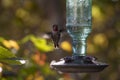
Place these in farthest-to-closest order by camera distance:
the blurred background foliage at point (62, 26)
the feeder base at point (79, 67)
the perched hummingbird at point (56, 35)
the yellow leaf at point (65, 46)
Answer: the blurred background foliage at point (62, 26) < the yellow leaf at point (65, 46) < the perched hummingbird at point (56, 35) < the feeder base at point (79, 67)

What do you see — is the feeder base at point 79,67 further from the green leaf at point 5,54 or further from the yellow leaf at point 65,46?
the yellow leaf at point 65,46

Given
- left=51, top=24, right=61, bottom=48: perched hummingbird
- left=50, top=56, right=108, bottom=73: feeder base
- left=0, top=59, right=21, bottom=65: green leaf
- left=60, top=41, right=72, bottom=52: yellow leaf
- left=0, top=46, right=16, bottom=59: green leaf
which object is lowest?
left=60, top=41, right=72, bottom=52: yellow leaf

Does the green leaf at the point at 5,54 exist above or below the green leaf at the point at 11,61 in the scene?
above

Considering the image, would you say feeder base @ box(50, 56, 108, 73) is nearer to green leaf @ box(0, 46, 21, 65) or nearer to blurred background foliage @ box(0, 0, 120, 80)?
green leaf @ box(0, 46, 21, 65)

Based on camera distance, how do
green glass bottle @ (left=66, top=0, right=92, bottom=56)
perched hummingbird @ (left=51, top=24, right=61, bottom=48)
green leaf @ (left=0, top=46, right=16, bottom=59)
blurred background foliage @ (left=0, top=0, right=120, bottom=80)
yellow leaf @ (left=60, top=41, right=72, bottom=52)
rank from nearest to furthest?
green leaf @ (left=0, top=46, right=16, bottom=59)
perched hummingbird @ (left=51, top=24, right=61, bottom=48)
green glass bottle @ (left=66, top=0, right=92, bottom=56)
yellow leaf @ (left=60, top=41, right=72, bottom=52)
blurred background foliage @ (left=0, top=0, right=120, bottom=80)

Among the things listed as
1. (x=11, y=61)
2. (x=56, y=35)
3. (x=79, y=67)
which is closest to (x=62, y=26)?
(x=56, y=35)

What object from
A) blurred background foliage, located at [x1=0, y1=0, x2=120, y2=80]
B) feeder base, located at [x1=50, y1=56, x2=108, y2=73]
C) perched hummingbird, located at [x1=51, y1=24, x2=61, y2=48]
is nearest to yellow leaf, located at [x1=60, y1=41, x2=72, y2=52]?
blurred background foliage, located at [x1=0, y1=0, x2=120, y2=80]

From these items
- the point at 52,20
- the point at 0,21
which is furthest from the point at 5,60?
the point at 0,21

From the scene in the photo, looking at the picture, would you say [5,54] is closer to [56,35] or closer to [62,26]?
[56,35]

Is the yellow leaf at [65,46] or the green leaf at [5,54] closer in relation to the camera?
the green leaf at [5,54]

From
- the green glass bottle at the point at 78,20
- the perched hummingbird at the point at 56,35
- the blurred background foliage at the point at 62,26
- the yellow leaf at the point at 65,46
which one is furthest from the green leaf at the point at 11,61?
the yellow leaf at the point at 65,46

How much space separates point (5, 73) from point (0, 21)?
7.26 m

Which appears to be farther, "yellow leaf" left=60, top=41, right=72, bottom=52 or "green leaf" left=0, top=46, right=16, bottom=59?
"yellow leaf" left=60, top=41, right=72, bottom=52

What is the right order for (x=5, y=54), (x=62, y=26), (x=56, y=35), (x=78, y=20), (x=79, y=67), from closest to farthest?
(x=5, y=54) → (x=79, y=67) → (x=56, y=35) → (x=78, y=20) → (x=62, y=26)
